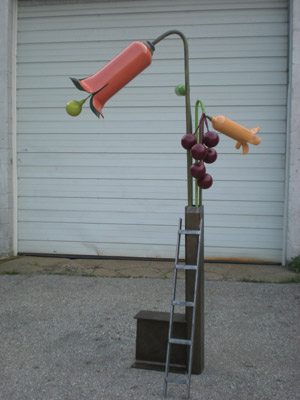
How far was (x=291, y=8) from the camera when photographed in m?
5.86

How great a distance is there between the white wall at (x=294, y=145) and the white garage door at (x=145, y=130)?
26 cm

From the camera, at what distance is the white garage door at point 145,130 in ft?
20.2

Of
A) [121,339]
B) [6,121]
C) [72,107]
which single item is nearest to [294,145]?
[121,339]

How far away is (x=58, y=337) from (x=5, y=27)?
15.6ft

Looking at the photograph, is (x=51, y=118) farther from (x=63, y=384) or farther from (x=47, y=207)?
(x=63, y=384)

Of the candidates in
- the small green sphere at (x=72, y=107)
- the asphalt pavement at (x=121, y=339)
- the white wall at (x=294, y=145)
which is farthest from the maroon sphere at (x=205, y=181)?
the white wall at (x=294, y=145)

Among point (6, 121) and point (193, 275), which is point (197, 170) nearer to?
point (193, 275)

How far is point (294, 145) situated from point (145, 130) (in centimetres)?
211

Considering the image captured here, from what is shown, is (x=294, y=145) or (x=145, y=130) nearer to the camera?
(x=294, y=145)

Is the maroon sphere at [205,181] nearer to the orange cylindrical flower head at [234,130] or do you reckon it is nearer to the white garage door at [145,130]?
the orange cylindrical flower head at [234,130]

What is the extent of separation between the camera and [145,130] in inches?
252

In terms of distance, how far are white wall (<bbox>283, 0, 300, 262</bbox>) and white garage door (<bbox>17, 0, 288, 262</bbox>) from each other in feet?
0.84

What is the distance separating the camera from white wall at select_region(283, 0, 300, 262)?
5777mm

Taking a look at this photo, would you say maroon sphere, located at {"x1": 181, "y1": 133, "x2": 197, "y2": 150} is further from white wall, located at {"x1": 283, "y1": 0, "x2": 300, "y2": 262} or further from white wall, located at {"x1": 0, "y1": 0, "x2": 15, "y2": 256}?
white wall, located at {"x1": 0, "y1": 0, "x2": 15, "y2": 256}
